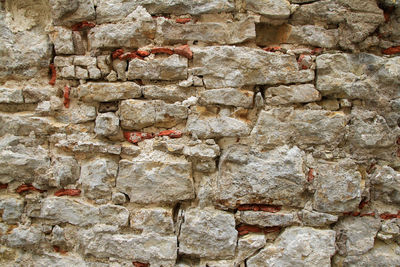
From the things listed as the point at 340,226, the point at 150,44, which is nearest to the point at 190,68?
the point at 150,44

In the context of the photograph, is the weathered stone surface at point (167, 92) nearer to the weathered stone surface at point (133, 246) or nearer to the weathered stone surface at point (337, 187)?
the weathered stone surface at point (133, 246)

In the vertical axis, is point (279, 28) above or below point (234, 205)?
above

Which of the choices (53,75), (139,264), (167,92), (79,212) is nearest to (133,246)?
(139,264)

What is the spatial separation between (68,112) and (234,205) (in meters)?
1.24

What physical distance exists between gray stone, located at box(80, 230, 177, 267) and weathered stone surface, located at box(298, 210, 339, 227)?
82 cm

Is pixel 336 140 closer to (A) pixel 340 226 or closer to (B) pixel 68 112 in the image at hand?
(A) pixel 340 226

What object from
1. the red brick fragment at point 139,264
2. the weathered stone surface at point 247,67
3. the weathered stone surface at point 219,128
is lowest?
the red brick fragment at point 139,264

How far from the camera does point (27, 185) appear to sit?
1.89 meters

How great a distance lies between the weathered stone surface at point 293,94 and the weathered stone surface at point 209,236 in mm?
775

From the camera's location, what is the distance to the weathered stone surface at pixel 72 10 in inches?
72.5

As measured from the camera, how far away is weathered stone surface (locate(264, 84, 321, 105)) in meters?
1.77

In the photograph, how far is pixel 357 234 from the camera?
173 centimetres

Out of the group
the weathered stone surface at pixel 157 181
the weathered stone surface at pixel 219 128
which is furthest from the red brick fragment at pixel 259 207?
the weathered stone surface at pixel 219 128

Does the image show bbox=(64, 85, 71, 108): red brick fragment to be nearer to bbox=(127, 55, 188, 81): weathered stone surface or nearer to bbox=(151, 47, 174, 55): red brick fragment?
bbox=(127, 55, 188, 81): weathered stone surface
